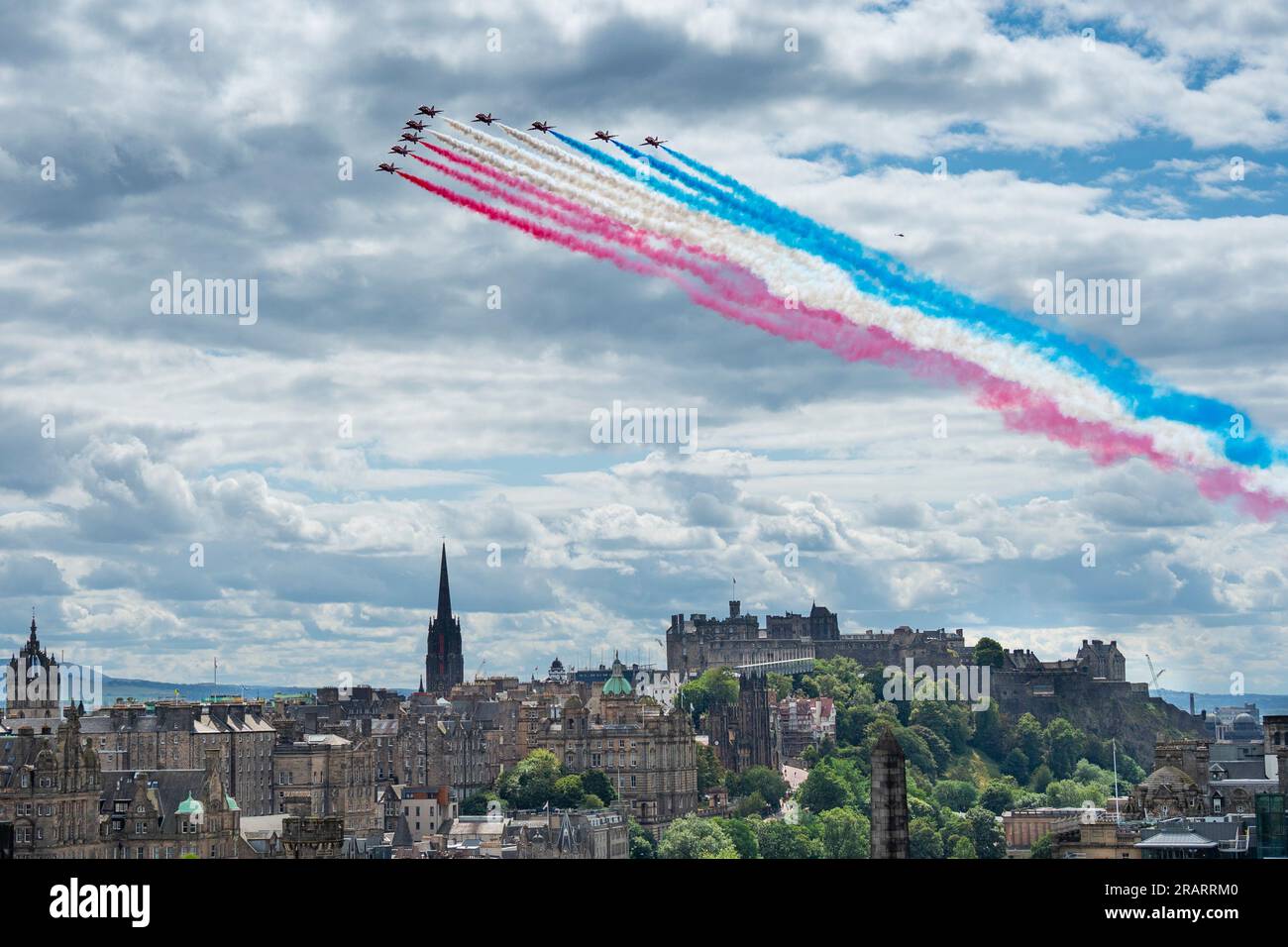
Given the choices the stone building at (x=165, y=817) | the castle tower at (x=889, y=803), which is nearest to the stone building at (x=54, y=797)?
the stone building at (x=165, y=817)

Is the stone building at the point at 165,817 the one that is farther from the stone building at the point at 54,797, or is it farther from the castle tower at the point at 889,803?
the castle tower at the point at 889,803

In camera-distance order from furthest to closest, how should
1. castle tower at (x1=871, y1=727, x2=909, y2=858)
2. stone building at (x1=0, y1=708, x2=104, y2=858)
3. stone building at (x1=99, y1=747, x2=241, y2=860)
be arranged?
1. stone building at (x1=99, y1=747, x2=241, y2=860)
2. stone building at (x1=0, y1=708, x2=104, y2=858)
3. castle tower at (x1=871, y1=727, x2=909, y2=858)

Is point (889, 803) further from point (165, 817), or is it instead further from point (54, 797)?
point (54, 797)

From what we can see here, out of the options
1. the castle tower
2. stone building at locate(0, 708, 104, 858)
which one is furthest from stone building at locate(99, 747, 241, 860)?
the castle tower

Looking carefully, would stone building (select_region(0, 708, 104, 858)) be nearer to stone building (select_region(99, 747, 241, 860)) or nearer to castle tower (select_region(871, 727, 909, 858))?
stone building (select_region(99, 747, 241, 860))
